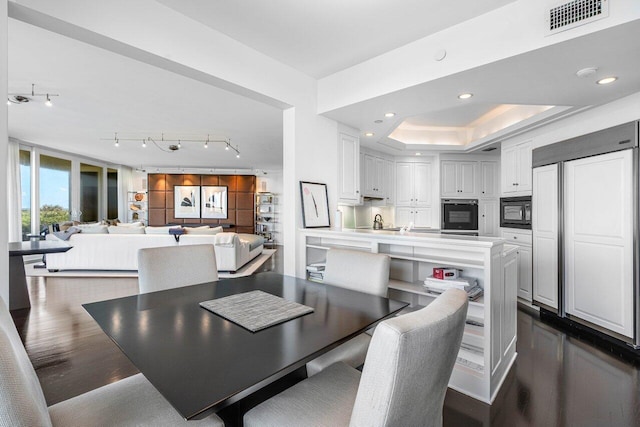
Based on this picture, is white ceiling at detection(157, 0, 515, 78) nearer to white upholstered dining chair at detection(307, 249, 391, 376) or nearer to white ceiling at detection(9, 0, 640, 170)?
white ceiling at detection(9, 0, 640, 170)

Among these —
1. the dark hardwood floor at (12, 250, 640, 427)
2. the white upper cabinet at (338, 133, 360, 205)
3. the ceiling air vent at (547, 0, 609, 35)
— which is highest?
the ceiling air vent at (547, 0, 609, 35)

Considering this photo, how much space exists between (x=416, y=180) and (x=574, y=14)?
409 centimetres

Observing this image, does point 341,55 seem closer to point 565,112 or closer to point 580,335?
point 565,112

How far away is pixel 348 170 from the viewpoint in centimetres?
385

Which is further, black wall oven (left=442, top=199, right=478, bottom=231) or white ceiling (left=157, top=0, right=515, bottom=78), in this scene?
black wall oven (left=442, top=199, right=478, bottom=231)

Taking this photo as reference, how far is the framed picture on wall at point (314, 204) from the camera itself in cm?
318

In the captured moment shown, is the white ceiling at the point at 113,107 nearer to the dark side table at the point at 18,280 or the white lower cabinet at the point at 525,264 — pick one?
the dark side table at the point at 18,280

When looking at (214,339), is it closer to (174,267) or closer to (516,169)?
(174,267)

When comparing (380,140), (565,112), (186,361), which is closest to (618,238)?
(565,112)

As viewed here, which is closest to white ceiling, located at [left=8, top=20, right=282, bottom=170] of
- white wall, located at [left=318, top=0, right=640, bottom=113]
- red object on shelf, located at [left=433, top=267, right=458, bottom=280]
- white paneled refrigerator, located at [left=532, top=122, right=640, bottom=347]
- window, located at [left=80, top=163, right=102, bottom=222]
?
window, located at [left=80, top=163, right=102, bottom=222]

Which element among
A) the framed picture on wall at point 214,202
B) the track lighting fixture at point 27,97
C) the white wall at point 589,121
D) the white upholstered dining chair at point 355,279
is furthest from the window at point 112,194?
the white wall at point 589,121

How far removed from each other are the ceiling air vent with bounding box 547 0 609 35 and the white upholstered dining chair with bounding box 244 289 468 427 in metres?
1.97

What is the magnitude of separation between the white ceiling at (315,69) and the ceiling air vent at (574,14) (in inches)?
4.5

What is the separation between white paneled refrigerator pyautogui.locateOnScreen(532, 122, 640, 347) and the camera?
9.11 feet
